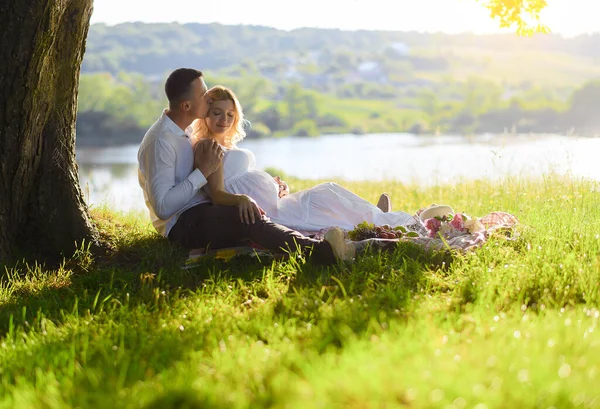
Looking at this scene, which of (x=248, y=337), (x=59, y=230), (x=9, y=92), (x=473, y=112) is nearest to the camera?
(x=248, y=337)

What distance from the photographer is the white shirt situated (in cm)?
470

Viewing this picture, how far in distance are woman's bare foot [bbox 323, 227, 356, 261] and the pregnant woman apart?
2.72 feet

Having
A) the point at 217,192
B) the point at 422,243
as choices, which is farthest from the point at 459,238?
the point at 217,192

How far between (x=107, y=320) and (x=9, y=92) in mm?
1831

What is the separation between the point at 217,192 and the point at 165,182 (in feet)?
1.22

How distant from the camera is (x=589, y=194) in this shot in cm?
584

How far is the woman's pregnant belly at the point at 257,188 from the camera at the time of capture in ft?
16.5

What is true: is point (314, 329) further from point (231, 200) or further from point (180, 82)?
point (180, 82)

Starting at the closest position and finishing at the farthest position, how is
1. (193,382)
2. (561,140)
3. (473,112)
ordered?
(193,382) < (561,140) < (473,112)

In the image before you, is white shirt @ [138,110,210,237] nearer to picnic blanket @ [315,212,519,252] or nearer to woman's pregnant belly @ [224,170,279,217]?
woman's pregnant belly @ [224,170,279,217]

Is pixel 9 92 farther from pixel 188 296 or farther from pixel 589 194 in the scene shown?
pixel 589 194

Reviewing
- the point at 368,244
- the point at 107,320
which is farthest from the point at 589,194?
the point at 107,320

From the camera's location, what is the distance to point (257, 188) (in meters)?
5.04

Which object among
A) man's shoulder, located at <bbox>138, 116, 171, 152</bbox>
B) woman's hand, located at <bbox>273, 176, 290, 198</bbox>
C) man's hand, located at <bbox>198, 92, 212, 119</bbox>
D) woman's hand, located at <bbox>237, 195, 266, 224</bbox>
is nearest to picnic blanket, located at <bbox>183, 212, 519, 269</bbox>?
woman's hand, located at <bbox>237, 195, 266, 224</bbox>
